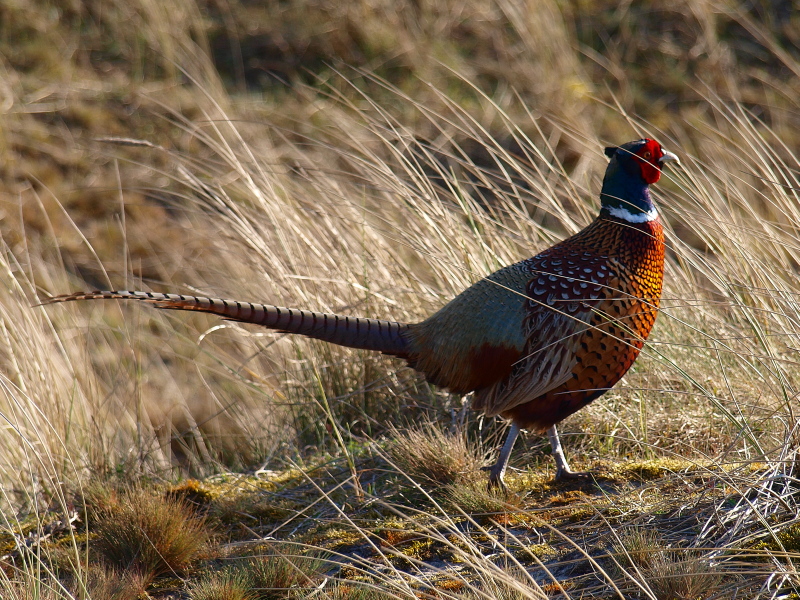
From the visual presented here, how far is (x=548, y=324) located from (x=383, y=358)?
111 cm

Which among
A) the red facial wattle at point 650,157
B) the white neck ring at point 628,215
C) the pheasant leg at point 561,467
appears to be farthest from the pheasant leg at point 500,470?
the red facial wattle at point 650,157

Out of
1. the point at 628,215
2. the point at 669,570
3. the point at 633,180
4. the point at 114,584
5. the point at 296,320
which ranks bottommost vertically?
the point at 114,584

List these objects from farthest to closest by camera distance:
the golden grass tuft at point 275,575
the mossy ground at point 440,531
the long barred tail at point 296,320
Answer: the long barred tail at point 296,320 → the golden grass tuft at point 275,575 → the mossy ground at point 440,531

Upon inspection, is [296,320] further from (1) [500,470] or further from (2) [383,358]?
(2) [383,358]

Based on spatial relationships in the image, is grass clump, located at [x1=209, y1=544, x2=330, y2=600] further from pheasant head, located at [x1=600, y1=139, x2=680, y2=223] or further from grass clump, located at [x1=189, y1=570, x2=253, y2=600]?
pheasant head, located at [x1=600, y1=139, x2=680, y2=223]

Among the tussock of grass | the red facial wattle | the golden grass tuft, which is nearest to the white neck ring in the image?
the red facial wattle

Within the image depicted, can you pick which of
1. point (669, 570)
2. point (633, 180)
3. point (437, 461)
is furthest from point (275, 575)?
point (633, 180)

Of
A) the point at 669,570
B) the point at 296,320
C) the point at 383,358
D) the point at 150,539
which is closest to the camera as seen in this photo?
the point at 669,570

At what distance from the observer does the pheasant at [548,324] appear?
2680 mm

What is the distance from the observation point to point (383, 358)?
12.0ft

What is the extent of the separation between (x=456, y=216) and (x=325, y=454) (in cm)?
123

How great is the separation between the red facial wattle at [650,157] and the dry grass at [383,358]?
127mm

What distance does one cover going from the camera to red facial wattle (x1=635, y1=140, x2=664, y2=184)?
2.86 metres

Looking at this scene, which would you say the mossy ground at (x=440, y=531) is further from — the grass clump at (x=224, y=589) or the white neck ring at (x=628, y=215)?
the white neck ring at (x=628, y=215)
